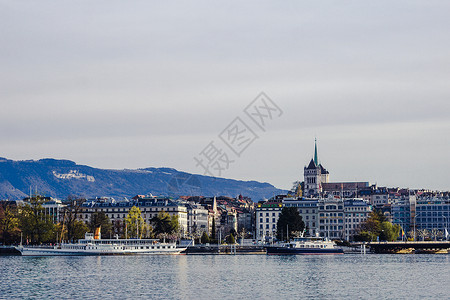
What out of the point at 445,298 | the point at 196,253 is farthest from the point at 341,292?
the point at 196,253

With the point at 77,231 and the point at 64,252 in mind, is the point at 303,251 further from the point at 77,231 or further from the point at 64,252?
the point at 77,231

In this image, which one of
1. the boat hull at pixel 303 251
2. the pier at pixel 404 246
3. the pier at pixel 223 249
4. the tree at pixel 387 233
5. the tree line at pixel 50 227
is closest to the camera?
the boat hull at pixel 303 251

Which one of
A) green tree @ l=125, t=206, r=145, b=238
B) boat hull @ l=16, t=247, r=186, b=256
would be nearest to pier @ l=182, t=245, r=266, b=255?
green tree @ l=125, t=206, r=145, b=238

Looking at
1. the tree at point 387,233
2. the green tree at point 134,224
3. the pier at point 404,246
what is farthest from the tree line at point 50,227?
the tree at point 387,233

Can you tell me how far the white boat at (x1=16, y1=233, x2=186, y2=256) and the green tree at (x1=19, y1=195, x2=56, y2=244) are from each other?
3268 mm

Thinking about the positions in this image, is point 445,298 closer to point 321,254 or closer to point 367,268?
point 367,268

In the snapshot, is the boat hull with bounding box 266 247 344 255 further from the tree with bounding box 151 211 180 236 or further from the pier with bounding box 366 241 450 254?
the tree with bounding box 151 211 180 236

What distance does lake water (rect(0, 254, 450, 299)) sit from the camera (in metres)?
70.2

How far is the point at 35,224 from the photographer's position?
156625mm

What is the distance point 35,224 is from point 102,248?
13.0 meters

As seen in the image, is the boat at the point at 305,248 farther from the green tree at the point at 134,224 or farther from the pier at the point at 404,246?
Answer: the green tree at the point at 134,224

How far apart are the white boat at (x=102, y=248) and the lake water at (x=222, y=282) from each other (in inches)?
1661

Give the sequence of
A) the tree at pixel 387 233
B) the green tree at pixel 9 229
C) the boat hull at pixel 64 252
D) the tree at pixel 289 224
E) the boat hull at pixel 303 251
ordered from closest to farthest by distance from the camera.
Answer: the boat hull at pixel 64 252 → the boat hull at pixel 303 251 → the green tree at pixel 9 229 → the tree at pixel 289 224 → the tree at pixel 387 233

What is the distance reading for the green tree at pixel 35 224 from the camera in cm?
15688
